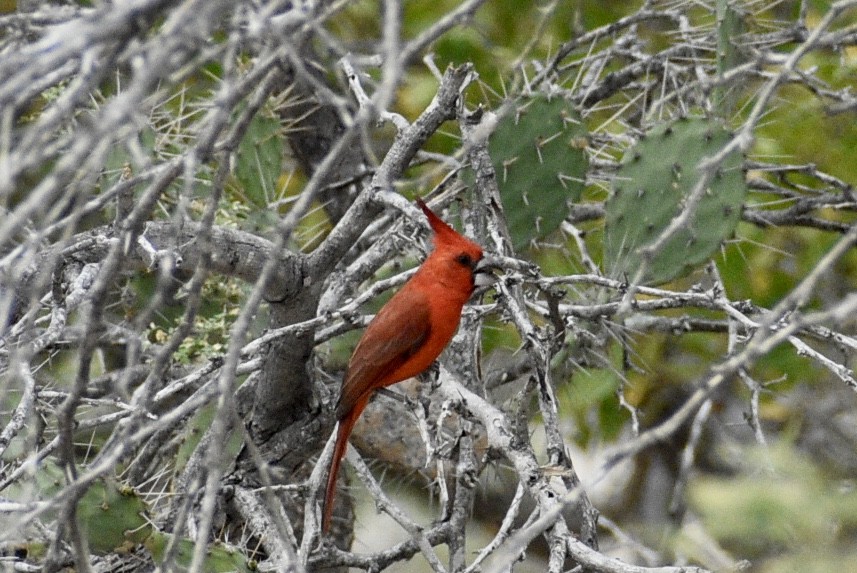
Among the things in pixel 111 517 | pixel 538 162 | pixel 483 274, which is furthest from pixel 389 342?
pixel 111 517

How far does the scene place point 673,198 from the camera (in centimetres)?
329

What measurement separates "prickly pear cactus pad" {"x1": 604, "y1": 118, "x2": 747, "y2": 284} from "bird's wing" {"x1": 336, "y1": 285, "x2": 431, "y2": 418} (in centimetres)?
57

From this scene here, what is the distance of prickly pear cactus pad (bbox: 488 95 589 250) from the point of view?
3344 mm

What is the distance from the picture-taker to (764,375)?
520cm

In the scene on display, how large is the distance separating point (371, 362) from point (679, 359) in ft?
8.16

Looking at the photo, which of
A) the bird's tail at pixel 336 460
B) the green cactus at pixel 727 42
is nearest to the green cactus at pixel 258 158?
the bird's tail at pixel 336 460

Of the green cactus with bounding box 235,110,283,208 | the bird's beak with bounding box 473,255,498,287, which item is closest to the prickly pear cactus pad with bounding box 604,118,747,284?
the bird's beak with bounding box 473,255,498,287

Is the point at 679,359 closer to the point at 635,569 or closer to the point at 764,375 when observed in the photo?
the point at 764,375

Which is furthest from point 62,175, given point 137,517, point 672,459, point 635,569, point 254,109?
point 672,459

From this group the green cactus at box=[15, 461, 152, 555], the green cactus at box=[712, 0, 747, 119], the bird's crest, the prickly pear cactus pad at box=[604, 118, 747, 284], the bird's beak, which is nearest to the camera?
the green cactus at box=[15, 461, 152, 555]

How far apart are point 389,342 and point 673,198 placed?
89cm

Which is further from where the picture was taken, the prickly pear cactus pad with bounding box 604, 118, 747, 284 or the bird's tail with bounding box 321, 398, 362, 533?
the prickly pear cactus pad with bounding box 604, 118, 747, 284

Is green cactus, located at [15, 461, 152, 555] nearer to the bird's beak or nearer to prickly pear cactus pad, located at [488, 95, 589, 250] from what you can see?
the bird's beak

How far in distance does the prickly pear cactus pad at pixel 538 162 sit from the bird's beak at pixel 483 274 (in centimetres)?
27
